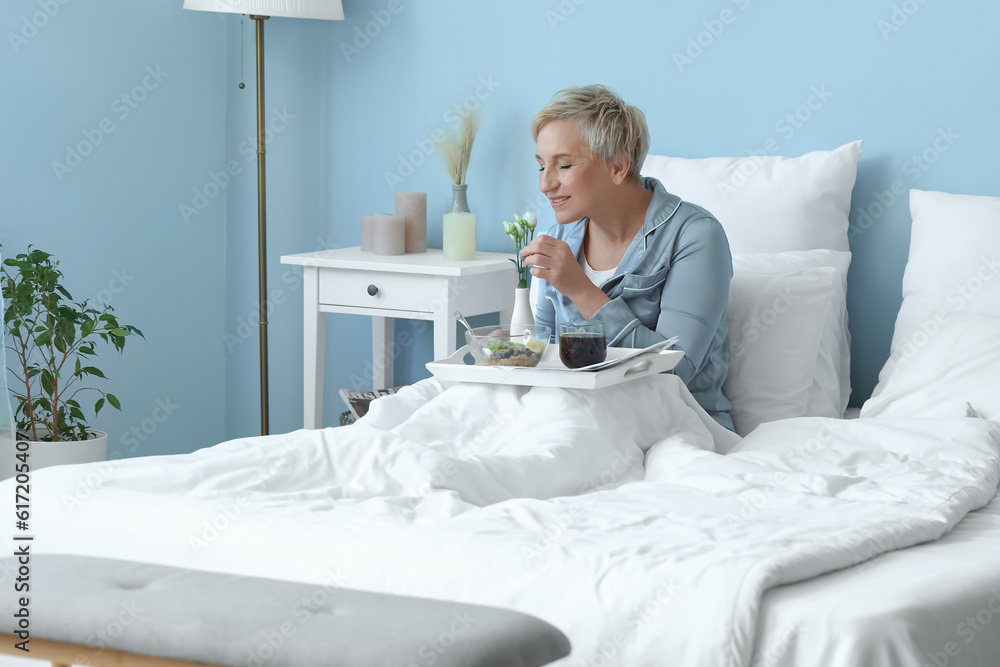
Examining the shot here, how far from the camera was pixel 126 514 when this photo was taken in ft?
4.19

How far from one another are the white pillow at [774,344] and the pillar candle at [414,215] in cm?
107

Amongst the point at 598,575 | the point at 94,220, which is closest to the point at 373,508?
the point at 598,575

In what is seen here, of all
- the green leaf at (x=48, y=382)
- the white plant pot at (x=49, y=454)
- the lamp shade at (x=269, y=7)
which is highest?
the lamp shade at (x=269, y=7)

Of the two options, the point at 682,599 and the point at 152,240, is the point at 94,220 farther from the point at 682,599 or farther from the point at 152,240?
the point at 682,599

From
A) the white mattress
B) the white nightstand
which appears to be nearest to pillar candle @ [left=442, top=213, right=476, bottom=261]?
the white nightstand

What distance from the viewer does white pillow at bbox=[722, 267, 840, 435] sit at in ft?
6.88

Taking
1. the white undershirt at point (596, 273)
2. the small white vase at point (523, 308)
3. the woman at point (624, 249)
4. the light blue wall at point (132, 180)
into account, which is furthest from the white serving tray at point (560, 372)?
the light blue wall at point (132, 180)

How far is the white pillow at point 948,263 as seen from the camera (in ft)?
6.79

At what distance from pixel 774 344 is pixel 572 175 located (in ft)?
1.67

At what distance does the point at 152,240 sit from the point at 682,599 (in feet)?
7.93

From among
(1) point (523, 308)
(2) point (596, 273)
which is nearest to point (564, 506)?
(2) point (596, 273)

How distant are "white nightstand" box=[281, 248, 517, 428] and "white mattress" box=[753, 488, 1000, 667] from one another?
5.49 feet

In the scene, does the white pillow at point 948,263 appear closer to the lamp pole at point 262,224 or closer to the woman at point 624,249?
the woman at point 624,249

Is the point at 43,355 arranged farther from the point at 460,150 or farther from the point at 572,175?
the point at 572,175
